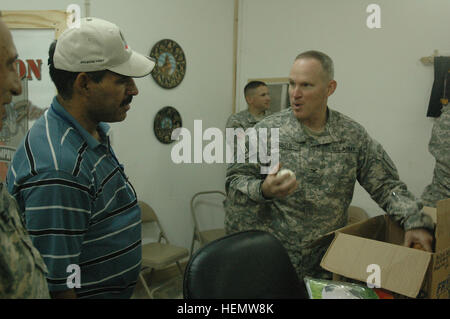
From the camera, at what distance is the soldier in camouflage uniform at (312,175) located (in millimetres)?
1626

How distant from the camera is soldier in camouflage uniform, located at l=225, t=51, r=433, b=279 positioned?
1.63 metres

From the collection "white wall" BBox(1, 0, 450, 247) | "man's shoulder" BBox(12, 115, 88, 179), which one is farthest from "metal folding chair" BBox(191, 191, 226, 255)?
"man's shoulder" BBox(12, 115, 88, 179)

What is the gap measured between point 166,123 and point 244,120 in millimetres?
813

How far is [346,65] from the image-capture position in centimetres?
330

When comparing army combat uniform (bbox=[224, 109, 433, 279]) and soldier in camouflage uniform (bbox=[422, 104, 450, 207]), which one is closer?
army combat uniform (bbox=[224, 109, 433, 279])

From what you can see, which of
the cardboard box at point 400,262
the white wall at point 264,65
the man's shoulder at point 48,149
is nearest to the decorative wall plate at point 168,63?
the white wall at point 264,65

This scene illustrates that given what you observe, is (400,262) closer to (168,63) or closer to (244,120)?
A: (244,120)

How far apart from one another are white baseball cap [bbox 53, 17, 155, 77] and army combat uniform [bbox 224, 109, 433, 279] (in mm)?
776

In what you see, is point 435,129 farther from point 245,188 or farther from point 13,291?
point 13,291

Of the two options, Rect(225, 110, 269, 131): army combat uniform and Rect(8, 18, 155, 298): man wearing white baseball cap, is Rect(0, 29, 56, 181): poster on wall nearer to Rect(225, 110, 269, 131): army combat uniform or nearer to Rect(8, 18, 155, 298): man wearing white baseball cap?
Rect(8, 18, 155, 298): man wearing white baseball cap

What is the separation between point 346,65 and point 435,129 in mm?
998

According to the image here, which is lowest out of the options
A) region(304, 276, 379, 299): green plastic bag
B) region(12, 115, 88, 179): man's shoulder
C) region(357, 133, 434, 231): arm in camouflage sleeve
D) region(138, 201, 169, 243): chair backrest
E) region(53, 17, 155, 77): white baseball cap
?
region(138, 201, 169, 243): chair backrest
